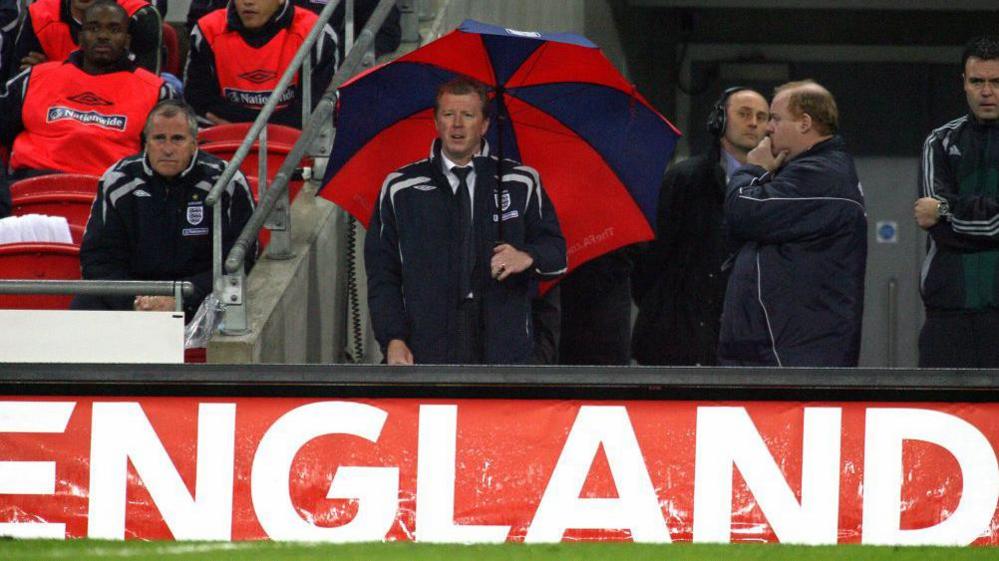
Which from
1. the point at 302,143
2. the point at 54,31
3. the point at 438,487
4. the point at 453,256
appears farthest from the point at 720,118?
the point at 54,31

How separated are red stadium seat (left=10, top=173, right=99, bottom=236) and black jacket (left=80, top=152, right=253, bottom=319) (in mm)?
691

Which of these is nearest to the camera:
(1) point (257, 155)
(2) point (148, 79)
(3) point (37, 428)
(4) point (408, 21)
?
(3) point (37, 428)

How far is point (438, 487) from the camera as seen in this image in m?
4.84

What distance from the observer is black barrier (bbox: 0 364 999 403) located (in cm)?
474

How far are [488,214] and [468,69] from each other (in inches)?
21.6

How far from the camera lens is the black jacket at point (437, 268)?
5844mm

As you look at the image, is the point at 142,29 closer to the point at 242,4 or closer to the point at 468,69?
the point at 242,4

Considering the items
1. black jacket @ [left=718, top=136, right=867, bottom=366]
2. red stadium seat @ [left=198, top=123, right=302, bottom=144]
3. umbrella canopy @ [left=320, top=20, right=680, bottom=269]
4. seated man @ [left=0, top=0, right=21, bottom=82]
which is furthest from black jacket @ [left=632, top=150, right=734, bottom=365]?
seated man @ [left=0, top=0, right=21, bottom=82]

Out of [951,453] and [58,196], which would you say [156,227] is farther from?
[951,453]

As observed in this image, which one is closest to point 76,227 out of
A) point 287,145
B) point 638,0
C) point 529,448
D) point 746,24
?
point 287,145

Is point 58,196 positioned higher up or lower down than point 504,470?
higher up

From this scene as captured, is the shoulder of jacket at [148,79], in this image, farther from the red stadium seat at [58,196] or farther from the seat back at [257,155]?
the red stadium seat at [58,196]

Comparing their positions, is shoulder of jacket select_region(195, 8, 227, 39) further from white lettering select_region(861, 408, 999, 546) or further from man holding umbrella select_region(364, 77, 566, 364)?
white lettering select_region(861, 408, 999, 546)

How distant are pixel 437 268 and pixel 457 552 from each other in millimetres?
1448
